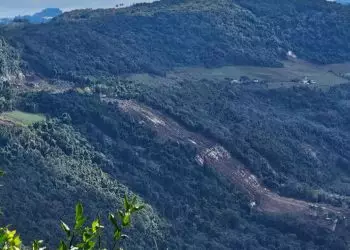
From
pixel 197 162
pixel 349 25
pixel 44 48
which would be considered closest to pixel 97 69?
pixel 44 48

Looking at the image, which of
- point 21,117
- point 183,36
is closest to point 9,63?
point 21,117

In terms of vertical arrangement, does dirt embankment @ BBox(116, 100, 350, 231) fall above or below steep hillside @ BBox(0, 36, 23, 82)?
below

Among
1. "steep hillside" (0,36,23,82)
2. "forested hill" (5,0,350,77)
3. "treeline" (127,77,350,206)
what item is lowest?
"treeline" (127,77,350,206)

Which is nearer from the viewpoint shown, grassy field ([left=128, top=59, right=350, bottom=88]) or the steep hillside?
the steep hillside

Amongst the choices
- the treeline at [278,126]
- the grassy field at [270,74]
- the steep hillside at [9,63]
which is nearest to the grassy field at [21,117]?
the steep hillside at [9,63]

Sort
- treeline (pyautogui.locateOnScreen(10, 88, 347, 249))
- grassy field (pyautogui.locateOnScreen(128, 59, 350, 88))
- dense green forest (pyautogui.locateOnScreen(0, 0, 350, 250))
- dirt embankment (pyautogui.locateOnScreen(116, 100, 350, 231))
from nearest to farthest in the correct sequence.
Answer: dense green forest (pyautogui.locateOnScreen(0, 0, 350, 250)) < treeline (pyautogui.locateOnScreen(10, 88, 347, 249)) < dirt embankment (pyautogui.locateOnScreen(116, 100, 350, 231)) < grassy field (pyautogui.locateOnScreen(128, 59, 350, 88))

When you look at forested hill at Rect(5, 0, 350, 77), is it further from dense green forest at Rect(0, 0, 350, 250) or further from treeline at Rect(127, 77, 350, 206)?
treeline at Rect(127, 77, 350, 206)

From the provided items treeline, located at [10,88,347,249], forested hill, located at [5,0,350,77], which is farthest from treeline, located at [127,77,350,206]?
forested hill, located at [5,0,350,77]
